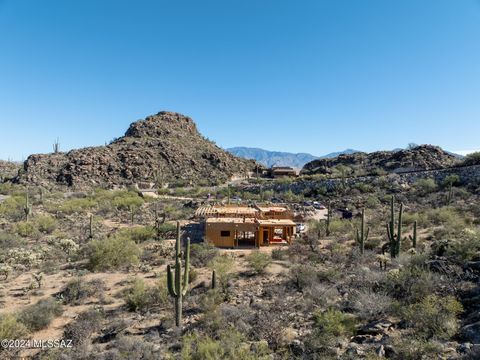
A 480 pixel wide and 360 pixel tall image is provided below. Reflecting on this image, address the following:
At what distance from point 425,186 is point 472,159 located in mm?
11297

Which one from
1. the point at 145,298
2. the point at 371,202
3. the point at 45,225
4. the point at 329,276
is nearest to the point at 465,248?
the point at 329,276

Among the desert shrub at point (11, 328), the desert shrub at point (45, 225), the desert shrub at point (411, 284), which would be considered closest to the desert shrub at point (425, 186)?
the desert shrub at point (411, 284)

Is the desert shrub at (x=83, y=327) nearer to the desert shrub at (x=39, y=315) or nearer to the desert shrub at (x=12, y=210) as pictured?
the desert shrub at (x=39, y=315)

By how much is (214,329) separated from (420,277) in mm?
6099

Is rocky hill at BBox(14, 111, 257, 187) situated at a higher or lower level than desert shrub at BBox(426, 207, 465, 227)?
higher

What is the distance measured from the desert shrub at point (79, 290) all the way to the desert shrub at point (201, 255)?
4.47m

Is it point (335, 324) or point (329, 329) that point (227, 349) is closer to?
point (329, 329)

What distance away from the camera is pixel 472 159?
139ft

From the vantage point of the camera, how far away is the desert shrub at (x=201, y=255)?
16.5 m

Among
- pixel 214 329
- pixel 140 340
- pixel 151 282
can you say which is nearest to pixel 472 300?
pixel 214 329

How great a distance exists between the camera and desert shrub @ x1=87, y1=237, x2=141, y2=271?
15.9 meters

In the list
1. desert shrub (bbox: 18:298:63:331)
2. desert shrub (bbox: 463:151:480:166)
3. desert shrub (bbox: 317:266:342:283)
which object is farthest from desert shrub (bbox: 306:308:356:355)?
desert shrub (bbox: 463:151:480:166)

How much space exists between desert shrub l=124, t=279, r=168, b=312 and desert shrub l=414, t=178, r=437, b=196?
31249 millimetres

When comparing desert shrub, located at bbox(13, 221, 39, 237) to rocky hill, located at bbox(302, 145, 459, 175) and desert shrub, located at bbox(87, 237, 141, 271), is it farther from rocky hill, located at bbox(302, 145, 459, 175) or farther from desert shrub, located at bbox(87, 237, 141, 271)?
rocky hill, located at bbox(302, 145, 459, 175)
